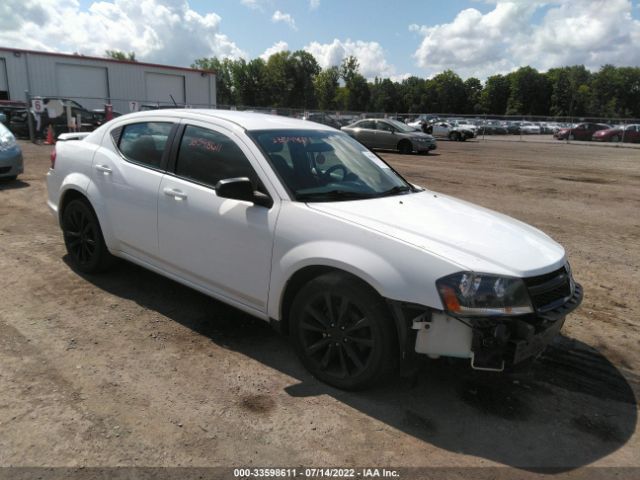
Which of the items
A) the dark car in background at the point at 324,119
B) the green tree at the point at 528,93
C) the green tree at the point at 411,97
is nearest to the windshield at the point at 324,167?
the dark car in background at the point at 324,119

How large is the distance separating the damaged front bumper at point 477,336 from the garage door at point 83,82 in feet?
113

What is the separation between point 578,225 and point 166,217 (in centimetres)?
688

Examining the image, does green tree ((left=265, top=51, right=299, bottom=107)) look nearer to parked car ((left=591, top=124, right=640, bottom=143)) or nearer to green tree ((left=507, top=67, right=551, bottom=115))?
green tree ((left=507, top=67, right=551, bottom=115))

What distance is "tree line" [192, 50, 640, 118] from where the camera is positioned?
97438 millimetres

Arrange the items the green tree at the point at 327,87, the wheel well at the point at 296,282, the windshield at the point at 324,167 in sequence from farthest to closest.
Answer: the green tree at the point at 327,87 → the windshield at the point at 324,167 → the wheel well at the point at 296,282

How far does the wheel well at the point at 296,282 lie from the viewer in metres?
3.08

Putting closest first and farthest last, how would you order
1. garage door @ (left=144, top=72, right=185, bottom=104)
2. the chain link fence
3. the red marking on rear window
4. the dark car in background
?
the red marking on rear window → the chain link fence → the dark car in background → garage door @ (left=144, top=72, right=185, bottom=104)

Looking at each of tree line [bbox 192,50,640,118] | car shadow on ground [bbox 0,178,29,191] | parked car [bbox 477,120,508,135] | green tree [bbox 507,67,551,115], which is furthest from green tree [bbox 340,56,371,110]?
car shadow on ground [bbox 0,178,29,191]

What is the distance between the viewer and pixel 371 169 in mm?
4125

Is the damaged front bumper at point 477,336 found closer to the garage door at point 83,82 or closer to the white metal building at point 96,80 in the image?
the white metal building at point 96,80

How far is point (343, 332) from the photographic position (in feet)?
10.1

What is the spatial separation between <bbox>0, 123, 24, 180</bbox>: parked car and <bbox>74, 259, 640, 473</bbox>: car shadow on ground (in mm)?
7561

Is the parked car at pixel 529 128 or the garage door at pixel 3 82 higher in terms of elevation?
the garage door at pixel 3 82

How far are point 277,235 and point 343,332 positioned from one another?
0.75 m
